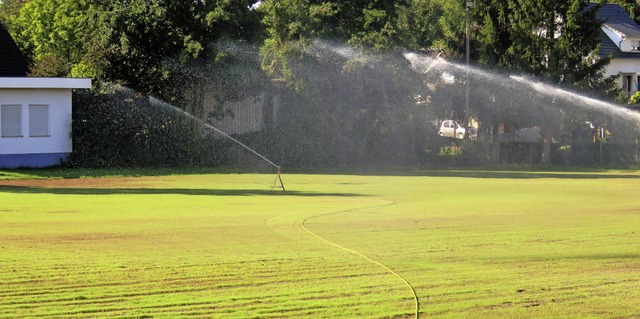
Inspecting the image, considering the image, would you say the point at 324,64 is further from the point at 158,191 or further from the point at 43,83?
the point at 158,191

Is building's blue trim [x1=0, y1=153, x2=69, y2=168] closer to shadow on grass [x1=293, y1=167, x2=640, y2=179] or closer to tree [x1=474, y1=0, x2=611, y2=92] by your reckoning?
shadow on grass [x1=293, y1=167, x2=640, y2=179]

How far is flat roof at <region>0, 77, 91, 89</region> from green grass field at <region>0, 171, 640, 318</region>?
12.6 m

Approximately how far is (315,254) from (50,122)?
30712 millimetres

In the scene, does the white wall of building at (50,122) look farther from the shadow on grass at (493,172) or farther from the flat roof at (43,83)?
the shadow on grass at (493,172)

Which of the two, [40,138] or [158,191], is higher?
[40,138]

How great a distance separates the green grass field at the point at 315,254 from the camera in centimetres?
1231

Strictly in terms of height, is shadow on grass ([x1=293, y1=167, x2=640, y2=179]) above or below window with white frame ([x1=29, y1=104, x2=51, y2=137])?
below

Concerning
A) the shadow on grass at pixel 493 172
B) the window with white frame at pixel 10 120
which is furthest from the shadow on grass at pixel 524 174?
the window with white frame at pixel 10 120

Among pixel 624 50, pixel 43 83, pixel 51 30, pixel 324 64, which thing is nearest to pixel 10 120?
pixel 43 83

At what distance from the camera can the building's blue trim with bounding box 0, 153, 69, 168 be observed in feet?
145

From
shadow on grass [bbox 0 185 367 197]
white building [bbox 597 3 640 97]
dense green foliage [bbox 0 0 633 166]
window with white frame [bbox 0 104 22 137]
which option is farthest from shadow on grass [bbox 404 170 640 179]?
white building [bbox 597 3 640 97]

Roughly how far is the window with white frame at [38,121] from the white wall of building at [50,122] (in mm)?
140

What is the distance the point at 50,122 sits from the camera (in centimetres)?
4531

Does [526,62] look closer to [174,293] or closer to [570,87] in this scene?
[570,87]
